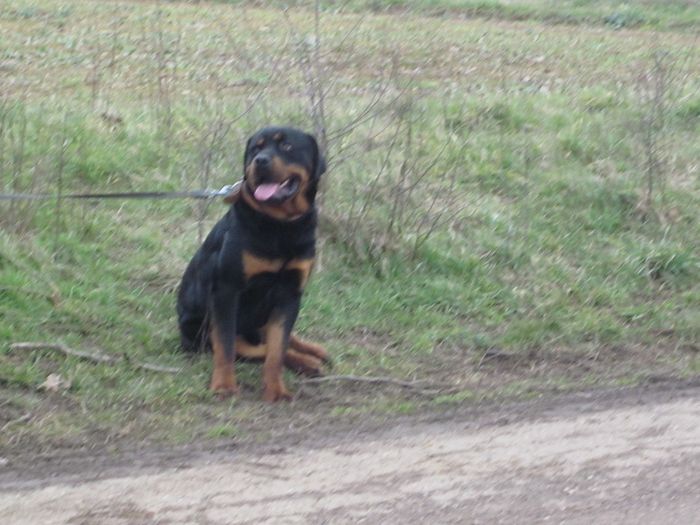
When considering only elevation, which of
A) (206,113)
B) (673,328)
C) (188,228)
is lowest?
(673,328)

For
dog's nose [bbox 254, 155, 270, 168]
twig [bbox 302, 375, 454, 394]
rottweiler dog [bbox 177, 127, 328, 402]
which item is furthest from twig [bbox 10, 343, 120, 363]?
dog's nose [bbox 254, 155, 270, 168]

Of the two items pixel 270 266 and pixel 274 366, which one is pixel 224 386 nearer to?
pixel 274 366

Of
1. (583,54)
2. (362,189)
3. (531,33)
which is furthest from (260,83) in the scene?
(531,33)

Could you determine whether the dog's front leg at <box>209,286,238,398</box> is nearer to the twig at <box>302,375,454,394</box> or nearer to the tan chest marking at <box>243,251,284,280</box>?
the tan chest marking at <box>243,251,284,280</box>

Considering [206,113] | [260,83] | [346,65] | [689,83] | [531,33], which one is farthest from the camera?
[531,33]

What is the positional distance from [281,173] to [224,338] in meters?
0.93

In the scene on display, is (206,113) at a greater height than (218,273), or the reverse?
(206,113)

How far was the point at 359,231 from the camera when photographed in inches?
353

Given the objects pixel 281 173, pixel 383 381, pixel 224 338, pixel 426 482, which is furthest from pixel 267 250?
pixel 426 482

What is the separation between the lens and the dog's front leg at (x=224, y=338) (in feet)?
22.7

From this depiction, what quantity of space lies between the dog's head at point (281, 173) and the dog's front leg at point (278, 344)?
1.60 ft

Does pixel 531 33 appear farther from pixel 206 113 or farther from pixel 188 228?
pixel 188 228

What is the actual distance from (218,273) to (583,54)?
9.15 metres

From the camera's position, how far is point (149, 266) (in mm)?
8445
